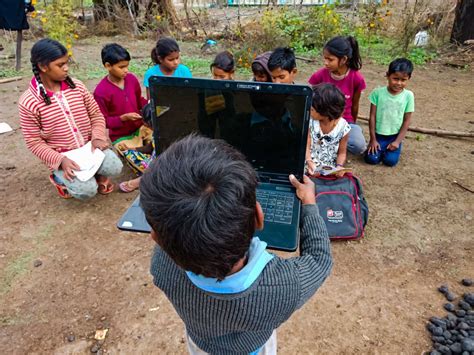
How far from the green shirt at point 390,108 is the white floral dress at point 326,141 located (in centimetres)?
100

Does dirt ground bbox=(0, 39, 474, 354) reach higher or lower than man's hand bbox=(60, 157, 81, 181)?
lower

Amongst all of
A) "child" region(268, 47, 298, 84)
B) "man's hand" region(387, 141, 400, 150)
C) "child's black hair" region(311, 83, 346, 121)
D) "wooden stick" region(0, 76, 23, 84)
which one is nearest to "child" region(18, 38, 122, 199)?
"child" region(268, 47, 298, 84)

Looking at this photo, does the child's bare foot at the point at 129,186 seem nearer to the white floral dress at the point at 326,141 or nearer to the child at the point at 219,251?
the white floral dress at the point at 326,141

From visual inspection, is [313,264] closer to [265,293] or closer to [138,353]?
[265,293]

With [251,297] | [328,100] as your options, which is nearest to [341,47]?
[328,100]

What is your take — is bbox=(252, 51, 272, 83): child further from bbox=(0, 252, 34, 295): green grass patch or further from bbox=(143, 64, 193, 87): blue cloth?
bbox=(0, 252, 34, 295): green grass patch

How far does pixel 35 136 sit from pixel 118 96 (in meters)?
0.91

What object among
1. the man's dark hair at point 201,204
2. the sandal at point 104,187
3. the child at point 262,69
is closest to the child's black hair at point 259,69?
the child at point 262,69

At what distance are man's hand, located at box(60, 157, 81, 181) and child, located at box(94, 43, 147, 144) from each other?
755mm

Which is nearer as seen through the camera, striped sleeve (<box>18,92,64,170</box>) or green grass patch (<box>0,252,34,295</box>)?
green grass patch (<box>0,252,34,295</box>)

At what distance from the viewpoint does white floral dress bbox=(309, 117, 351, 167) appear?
318cm

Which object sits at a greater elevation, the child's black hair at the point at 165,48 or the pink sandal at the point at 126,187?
the child's black hair at the point at 165,48

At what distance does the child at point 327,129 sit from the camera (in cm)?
294

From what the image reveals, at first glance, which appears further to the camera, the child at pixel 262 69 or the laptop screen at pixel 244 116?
the child at pixel 262 69
